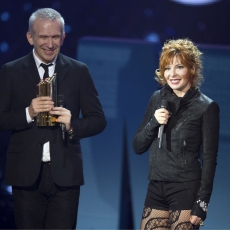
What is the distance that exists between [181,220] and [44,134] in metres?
0.93

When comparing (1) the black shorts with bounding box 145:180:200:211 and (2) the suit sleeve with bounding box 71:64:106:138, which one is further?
(2) the suit sleeve with bounding box 71:64:106:138

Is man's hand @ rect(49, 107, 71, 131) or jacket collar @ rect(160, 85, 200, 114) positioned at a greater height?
jacket collar @ rect(160, 85, 200, 114)

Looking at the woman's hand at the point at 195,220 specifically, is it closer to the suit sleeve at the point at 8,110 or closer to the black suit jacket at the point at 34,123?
the black suit jacket at the point at 34,123

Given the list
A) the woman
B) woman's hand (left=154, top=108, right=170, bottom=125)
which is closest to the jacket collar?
the woman

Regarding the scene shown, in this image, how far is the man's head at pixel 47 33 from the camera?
315 cm

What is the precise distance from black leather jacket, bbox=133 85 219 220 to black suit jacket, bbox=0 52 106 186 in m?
0.45

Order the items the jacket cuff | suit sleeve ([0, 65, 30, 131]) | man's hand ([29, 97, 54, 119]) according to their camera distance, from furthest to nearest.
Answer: suit sleeve ([0, 65, 30, 131]) → man's hand ([29, 97, 54, 119]) → the jacket cuff

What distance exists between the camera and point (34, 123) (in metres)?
3.12

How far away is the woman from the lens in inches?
109

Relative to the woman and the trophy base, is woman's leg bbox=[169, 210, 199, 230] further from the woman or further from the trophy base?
the trophy base

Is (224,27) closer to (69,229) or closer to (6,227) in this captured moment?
(69,229)

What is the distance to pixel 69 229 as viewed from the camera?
3111mm

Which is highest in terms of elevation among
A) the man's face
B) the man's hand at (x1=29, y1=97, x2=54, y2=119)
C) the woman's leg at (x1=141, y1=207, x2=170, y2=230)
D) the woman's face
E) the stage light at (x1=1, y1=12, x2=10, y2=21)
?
the stage light at (x1=1, y1=12, x2=10, y2=21)

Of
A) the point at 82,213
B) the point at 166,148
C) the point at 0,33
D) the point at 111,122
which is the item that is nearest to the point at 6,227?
the point at 82,213
